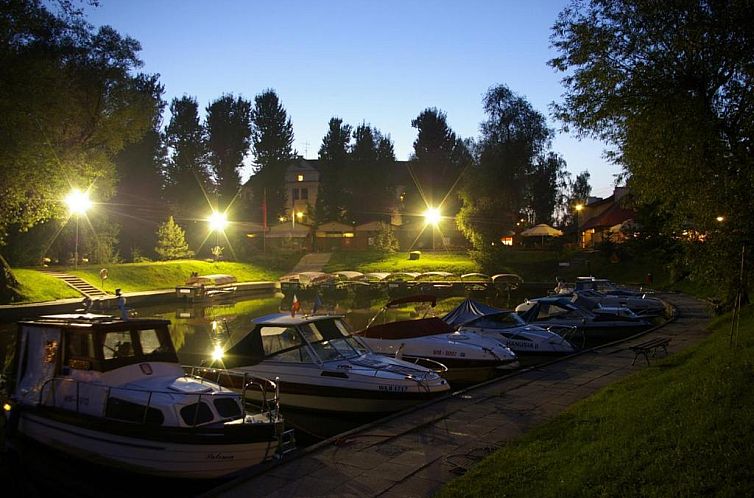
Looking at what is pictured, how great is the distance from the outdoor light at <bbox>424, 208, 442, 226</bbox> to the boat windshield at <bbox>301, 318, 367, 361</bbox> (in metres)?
66.7

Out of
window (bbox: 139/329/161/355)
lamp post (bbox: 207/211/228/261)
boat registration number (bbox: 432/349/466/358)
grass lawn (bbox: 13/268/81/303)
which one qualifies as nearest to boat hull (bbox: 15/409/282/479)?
window (bbox: 139/329/161/355)

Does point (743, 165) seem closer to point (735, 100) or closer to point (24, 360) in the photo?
point (735, 100)

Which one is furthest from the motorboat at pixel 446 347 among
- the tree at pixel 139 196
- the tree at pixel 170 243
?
the tree at pixel 139 196

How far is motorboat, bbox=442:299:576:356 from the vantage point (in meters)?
21.8

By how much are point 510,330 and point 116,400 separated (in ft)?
49.3

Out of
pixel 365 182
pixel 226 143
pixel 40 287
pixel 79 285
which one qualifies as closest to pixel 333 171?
pixel 365 182

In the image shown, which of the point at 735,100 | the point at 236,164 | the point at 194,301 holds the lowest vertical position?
the point at 194,301

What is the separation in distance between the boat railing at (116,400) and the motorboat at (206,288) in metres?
37.0

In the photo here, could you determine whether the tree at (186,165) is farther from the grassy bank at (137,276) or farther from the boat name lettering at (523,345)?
the boat name lettering at (523,345)

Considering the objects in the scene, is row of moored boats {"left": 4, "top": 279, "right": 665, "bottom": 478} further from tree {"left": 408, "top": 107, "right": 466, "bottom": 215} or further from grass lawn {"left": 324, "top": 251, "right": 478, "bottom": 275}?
tree {"left": 408, "top": 107, "right": 466, "bottom": 215}

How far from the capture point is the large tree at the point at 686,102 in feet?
56.0

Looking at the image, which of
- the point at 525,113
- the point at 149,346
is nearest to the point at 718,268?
the point at 149,346

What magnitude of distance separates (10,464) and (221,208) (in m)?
75.6

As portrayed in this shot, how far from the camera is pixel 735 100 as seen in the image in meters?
18.3
